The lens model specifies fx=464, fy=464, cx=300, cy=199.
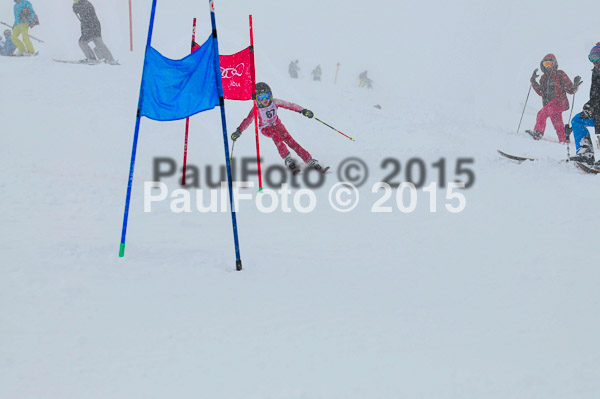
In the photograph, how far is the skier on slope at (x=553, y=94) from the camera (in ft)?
35.4

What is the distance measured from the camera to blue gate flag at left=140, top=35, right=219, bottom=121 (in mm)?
3867

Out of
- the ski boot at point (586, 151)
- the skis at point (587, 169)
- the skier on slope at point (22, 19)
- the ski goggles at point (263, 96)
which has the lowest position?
the skis at point (587, 169)

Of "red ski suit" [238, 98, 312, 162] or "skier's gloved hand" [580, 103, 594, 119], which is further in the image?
"red ski suit" [238, 98, 312, 162]

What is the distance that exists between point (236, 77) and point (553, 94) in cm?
862

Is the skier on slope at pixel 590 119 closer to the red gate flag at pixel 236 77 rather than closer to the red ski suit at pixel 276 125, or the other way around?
the red ski suit at pixel 276 125

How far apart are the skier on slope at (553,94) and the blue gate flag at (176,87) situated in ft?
31.8

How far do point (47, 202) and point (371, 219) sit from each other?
12.1 feet

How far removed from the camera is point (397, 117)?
42.3 ft

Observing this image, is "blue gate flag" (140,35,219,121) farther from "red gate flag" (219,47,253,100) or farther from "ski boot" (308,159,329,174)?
"ski boot" (308,159,329,174)

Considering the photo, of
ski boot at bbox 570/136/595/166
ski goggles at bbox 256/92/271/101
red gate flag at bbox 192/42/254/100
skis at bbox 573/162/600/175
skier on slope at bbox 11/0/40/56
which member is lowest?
skis at bbox 573/162/600/175

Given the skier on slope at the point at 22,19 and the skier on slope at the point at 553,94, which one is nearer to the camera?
the skier on slope at the point at 553,94

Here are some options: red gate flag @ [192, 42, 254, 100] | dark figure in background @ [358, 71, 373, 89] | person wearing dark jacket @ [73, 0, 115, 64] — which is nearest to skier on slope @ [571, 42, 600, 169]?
red gate flag @ [192, 42, 254, 100]

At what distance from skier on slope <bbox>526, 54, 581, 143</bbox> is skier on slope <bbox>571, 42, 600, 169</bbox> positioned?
166 inches

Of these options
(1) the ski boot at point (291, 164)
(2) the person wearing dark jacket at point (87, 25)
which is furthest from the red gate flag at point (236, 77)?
(2) the person wearing dark jacket at point (87, 25)
